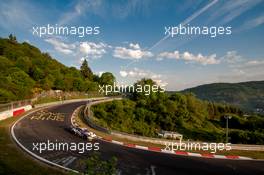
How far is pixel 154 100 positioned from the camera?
104000 mm

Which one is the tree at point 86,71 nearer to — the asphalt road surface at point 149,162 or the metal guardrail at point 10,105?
the metal guardrail at point 10,105

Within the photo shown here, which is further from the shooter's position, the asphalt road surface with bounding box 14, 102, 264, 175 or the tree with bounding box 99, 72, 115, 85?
Answer: the tree with bounding box 99, 72, 115, 85

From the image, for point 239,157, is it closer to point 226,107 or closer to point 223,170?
point 223,170

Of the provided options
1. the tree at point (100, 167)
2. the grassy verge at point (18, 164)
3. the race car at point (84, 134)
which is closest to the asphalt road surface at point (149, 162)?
the race car at point (84, 134)

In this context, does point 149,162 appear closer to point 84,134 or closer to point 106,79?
point 84,134

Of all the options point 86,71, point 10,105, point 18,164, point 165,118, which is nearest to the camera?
point 18,164

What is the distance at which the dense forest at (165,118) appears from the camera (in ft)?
239

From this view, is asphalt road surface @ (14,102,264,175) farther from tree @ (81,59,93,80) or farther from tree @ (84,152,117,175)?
tree @ (81,59,93,80)

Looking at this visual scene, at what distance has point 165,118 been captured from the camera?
94.4m

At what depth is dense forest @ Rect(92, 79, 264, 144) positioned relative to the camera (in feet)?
239

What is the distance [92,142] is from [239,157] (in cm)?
1492

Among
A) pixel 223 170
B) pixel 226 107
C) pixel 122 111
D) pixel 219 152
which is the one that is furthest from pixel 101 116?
pixel 226 107

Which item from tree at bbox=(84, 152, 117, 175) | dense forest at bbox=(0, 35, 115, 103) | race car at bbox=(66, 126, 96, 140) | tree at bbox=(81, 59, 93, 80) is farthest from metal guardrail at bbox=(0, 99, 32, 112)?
tree at bbox=(81, 59, 93, 80)

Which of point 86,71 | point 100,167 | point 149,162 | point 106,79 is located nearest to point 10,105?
point 149,162
